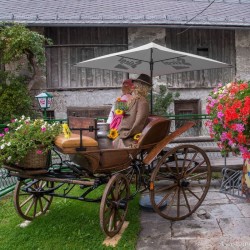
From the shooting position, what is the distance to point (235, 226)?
3910 mm

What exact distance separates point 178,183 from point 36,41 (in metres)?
8.15

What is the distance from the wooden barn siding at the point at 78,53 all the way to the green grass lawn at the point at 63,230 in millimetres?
8039

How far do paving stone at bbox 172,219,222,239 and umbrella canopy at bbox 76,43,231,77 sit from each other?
94.4 inches

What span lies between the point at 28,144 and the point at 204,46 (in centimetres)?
1087

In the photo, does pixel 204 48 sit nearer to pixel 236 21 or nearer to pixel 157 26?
pixel 236 21

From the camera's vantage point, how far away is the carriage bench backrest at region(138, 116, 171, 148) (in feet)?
12.8

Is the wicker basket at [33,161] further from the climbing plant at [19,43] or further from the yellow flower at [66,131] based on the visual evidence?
the climbing plant at [19,43]

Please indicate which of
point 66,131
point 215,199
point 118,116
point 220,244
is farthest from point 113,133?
point 215,199

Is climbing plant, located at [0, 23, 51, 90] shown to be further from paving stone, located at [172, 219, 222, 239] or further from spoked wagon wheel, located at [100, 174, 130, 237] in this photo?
paving stone, located at [172, 219, 222, 239]

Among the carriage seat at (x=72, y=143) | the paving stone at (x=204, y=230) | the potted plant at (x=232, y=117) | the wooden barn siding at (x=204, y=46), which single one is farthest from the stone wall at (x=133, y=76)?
the carriage seat at (x=72, y=143)

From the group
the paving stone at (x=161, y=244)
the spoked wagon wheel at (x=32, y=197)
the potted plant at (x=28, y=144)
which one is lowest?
the paving stone at (x=161, y=244)

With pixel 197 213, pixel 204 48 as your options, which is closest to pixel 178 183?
pixel 197 213

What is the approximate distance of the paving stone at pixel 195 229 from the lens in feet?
12.1

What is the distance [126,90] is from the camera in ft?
17.0
